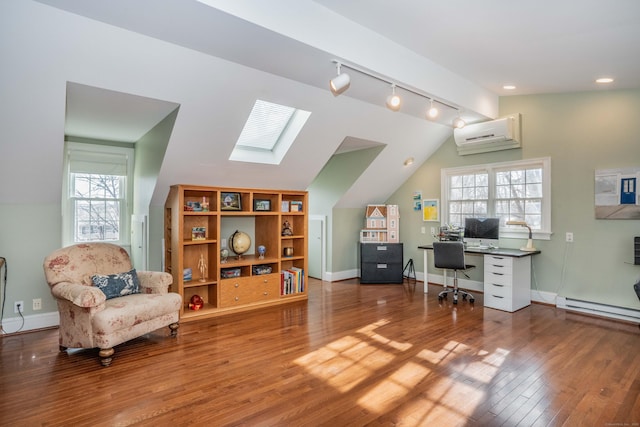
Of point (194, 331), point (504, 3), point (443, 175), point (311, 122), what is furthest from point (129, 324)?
point (443, 175)

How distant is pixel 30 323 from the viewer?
3.69 meters

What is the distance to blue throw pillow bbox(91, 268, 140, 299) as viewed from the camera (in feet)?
10.8

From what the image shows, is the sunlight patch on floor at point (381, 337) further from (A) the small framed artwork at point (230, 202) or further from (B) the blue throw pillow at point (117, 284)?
(B) the blue throw pillow at point (117, 284)

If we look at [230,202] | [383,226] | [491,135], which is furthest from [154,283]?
[491,135]

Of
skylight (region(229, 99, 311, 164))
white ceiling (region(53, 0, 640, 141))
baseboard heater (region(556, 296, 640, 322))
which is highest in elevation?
white ceiling (region(53, 0, 640, 141))

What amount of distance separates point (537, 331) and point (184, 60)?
4.16 m

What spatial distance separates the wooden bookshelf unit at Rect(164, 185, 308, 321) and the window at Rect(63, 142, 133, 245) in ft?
3.58

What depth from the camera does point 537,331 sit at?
12.0 feet

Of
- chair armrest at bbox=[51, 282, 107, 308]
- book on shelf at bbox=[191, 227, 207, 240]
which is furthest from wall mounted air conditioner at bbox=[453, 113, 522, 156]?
chair armrest at bbox=[51, 282, 107, 308]

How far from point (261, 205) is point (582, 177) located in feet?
13.1

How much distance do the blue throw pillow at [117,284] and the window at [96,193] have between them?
6.27ft

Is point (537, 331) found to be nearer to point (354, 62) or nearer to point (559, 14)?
point (559, 14)

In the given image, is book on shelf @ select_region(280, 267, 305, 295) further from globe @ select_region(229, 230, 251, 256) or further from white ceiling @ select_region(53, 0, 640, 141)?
white ceiling @ select_region(53, 0, 640, 141)

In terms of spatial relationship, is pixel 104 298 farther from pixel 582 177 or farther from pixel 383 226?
pixel 582 177
